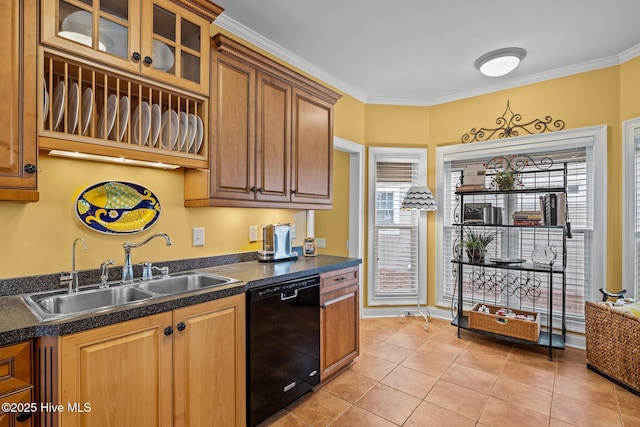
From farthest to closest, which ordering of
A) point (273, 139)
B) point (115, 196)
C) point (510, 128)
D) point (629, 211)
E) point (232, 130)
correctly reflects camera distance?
point (510, 128), point (629, 211), point (273, 139), point (232, 130), point (115, 196)

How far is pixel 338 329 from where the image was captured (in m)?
2.60

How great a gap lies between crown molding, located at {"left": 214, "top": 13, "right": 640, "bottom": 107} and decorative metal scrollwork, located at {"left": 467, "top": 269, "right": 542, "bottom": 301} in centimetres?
206

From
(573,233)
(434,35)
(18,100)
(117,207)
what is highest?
(434,35)

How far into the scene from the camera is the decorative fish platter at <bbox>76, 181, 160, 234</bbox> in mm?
1842

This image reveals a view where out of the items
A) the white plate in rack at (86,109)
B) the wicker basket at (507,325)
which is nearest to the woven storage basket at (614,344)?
the wicker basket at (507,325)

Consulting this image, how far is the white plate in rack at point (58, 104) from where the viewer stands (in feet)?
5.00

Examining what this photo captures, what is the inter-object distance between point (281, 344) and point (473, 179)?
259 centimetres

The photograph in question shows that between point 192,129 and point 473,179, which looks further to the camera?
point 473,179

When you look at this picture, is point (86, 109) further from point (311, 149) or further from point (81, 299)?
point (311, 149)

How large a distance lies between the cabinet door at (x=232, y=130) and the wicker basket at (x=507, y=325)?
2631mm

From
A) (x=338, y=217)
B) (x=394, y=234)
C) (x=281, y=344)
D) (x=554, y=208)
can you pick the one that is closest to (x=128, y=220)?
(x=281, y=344)

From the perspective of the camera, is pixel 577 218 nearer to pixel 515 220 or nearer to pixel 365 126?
pixel 515 220

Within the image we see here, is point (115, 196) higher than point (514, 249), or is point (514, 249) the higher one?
point (115, 196)

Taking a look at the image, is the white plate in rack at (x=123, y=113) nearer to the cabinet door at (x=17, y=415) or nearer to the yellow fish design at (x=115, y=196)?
the yellow fish design at (x=115, y=196)
